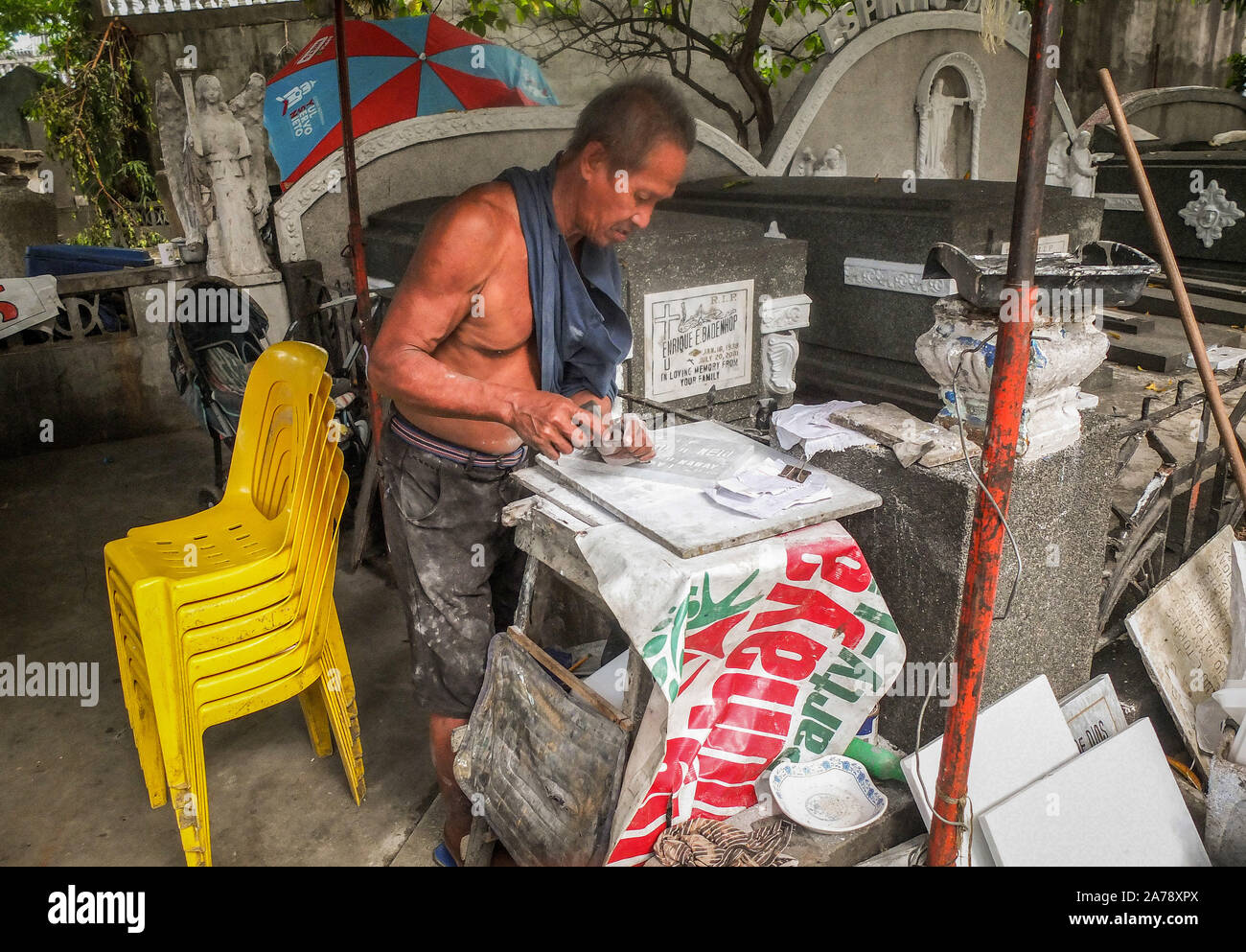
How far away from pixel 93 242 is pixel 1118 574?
9.87 m

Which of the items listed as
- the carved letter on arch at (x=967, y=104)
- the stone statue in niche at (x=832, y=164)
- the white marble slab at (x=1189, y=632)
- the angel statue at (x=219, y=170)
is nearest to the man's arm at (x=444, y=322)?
the white marble slab at (x=1189, y=632)

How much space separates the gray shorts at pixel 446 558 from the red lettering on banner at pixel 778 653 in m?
0.75

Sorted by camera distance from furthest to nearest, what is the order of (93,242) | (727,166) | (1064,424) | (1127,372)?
1. (93,242)
2. (727,166)
3. (1127,372)
4. (1064,424)

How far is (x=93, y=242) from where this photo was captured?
9.52 meters

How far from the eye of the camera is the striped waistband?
7.89 ft

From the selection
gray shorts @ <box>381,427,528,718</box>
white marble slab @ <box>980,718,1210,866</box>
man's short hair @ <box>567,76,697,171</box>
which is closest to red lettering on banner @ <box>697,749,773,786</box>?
white marble slab @ <box>980,718,1210,866</box>

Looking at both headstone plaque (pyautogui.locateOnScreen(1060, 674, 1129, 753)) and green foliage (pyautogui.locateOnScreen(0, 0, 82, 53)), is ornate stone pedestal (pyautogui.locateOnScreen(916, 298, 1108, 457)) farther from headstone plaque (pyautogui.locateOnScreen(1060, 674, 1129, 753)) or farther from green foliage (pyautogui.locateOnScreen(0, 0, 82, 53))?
green foliage (pyautogui.locateOnScreen(0, 0, 82, 53))

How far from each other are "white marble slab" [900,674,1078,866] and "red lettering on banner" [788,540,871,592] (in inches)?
18.5

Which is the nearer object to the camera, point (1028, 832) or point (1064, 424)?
point (1028, 832)

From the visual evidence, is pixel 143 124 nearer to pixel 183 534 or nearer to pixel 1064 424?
pixel 183 534

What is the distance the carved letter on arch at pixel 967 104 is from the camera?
8.51m

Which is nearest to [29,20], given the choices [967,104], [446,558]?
[967,104]

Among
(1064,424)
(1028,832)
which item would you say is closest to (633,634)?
(1028,832)
